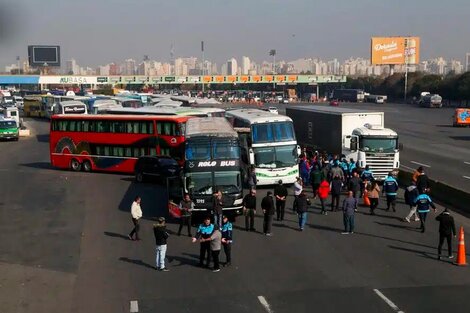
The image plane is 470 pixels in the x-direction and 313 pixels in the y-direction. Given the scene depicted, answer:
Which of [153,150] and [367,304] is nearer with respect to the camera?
[367,304]

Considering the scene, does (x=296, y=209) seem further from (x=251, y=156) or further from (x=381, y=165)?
(x=381, y=165)

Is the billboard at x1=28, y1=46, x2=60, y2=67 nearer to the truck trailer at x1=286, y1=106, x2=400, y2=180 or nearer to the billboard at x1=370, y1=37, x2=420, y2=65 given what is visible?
the billboard at x1=370, y1=37, x2=420, y2=65

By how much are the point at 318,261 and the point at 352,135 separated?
14728 millimetres

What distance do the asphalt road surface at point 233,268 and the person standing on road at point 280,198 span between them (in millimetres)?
349

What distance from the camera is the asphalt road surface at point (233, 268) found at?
12523mm

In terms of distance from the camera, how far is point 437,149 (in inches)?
1729

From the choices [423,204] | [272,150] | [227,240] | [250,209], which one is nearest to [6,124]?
[272,150]

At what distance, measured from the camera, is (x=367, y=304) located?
1227 centimetres

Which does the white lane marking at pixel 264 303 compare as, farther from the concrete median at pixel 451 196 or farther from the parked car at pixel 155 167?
the parked car at pixel 155 167

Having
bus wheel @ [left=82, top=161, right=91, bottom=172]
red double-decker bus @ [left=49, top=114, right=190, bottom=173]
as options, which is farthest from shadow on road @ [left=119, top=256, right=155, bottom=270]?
bus wheel @ [left=82, top=161, right=91, bottom=172]

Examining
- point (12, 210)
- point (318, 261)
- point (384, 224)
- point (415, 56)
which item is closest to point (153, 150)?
point (12, 210)

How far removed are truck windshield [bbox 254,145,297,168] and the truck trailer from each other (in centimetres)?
363

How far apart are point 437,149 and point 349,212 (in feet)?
91.8

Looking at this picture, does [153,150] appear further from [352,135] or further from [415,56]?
[415,56]
